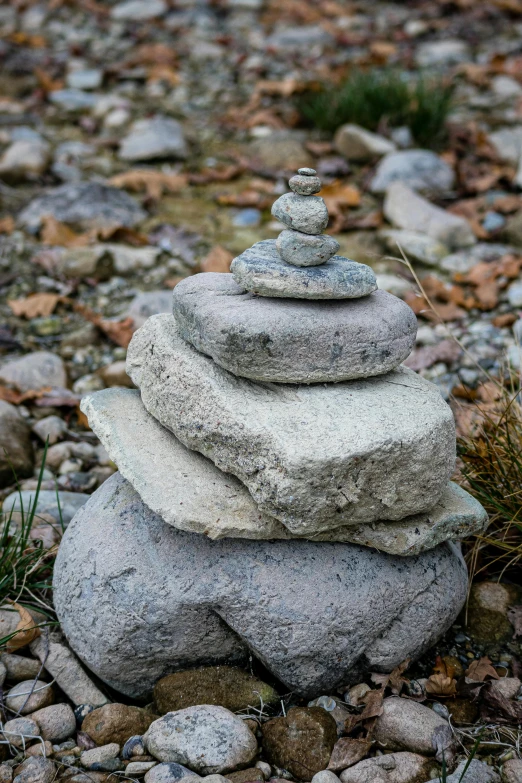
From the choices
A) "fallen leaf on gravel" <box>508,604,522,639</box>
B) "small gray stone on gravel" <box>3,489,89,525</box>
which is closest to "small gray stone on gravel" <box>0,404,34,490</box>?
"small gray stone on gravel" <box>3,489,89,525</box>

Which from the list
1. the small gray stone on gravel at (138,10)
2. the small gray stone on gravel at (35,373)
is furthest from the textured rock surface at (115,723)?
the small gray stone on gravel at (138,10)

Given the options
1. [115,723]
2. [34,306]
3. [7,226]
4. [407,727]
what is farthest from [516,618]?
[7,226]

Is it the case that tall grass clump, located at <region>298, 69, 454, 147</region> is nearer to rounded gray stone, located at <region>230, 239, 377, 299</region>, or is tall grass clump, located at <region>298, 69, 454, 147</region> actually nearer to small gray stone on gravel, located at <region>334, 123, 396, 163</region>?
small gray stone on gravel, located at <region>334, 123, 396, 163</region>

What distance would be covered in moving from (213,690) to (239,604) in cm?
30

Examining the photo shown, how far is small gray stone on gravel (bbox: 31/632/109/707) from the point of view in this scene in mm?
2613

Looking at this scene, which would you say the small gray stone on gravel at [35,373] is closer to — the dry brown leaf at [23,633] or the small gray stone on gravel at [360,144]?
the dry brown leaf at [23,633]

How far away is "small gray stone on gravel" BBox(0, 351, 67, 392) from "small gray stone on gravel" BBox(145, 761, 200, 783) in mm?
2336

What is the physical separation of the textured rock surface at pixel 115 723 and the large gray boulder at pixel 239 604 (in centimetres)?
13

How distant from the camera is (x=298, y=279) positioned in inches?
96.7

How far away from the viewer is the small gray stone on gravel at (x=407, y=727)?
2.38 m

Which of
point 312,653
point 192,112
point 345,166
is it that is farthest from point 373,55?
point 312,653

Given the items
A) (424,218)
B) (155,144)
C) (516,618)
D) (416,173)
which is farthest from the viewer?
(155,144)

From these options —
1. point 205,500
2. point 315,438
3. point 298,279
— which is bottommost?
point 205,500

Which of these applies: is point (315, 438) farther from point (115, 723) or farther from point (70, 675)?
point (70, 675)
